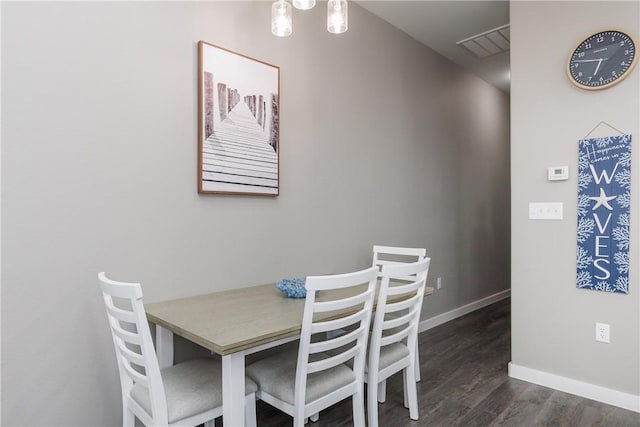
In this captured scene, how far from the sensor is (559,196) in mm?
2465

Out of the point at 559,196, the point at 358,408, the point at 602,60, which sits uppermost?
the point at 602,60

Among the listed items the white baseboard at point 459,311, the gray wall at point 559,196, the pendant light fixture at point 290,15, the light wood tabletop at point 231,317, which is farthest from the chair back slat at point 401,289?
the white baseboard at point 459,311

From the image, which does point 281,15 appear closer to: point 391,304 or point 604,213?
point 391,304

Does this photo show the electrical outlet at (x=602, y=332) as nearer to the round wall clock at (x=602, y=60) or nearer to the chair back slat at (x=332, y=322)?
the round wall clock at (x=602, y=60)

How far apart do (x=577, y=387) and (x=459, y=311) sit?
5.68 ft

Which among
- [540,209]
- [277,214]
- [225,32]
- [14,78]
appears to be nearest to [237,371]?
[277,214]

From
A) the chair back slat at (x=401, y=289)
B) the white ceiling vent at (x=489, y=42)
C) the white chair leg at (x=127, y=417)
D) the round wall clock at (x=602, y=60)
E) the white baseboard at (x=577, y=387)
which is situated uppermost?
the white ceiling vent at (x=489, y=42)

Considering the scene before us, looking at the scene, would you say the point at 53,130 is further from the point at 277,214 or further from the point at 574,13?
the point at 574,13

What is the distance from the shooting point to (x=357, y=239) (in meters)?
3.05

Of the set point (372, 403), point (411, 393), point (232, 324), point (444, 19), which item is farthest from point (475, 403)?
point (444, 19)

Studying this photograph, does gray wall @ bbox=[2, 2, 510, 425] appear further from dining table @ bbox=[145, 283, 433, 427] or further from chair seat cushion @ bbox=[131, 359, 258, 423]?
chair seat cushion @ bbox=[131, 359, 258, 423]

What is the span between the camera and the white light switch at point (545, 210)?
247cm

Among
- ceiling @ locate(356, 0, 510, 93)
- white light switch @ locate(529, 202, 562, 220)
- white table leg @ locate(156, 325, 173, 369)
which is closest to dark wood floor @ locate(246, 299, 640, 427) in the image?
white table leg @ locate(156, 325, 173, 369)

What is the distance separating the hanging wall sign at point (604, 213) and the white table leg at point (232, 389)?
218cm
